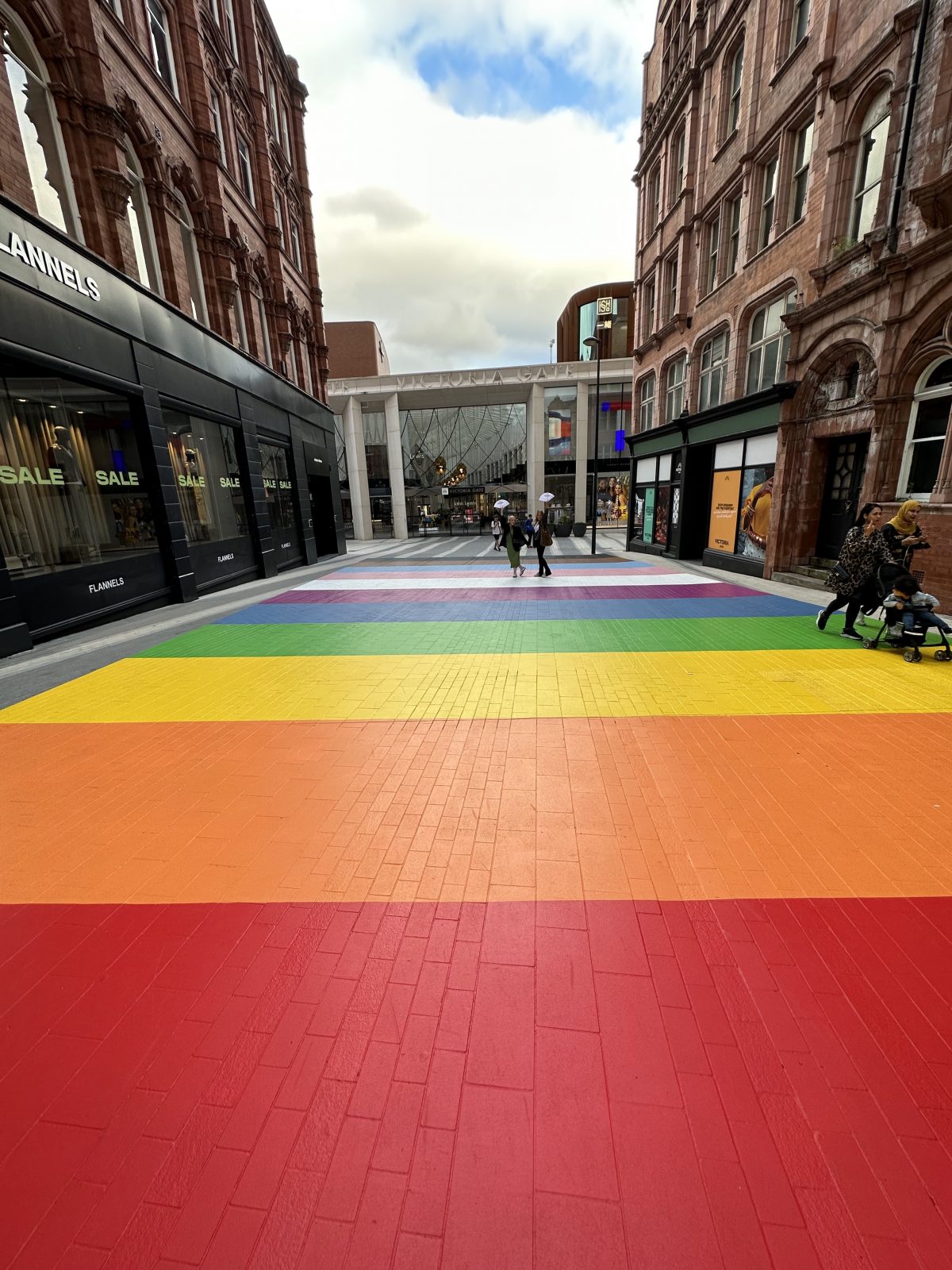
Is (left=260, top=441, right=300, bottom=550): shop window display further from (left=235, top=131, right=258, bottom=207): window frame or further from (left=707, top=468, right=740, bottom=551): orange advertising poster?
(left=707, top=468, right=740, bottom=551): orange advertising poster

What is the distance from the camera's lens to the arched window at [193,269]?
14.0 metres

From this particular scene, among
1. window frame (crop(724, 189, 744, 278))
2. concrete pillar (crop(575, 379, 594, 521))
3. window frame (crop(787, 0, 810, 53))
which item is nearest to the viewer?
window frame (crop(787, 0, 810, 53))

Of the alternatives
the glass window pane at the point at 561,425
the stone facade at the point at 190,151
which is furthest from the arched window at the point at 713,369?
the glass window pane at the point at 561,425

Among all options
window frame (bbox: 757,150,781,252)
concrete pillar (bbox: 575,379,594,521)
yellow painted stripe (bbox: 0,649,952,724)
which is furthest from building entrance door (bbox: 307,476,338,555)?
window frame (bbox: 757,150,781,252)

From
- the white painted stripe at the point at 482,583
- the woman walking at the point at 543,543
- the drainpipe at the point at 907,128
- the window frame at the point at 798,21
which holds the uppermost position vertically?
the window frame at the point at 798,21

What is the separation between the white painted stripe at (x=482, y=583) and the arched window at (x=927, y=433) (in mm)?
4284

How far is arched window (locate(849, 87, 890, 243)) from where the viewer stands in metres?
10.2

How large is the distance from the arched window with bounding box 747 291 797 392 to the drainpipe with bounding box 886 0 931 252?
2.95 meters

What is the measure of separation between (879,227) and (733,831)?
12352 mm

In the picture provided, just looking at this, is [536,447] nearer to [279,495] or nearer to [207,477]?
[279,495]

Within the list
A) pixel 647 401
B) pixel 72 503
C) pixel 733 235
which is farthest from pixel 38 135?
pixel 647 401

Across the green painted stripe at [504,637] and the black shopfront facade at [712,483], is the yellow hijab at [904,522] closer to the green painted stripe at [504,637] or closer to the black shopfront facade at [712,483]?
the green painted stripe at [504,637]

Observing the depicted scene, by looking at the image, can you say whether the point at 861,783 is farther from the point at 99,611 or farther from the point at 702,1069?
the point at 99,611

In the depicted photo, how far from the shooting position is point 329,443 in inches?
941
